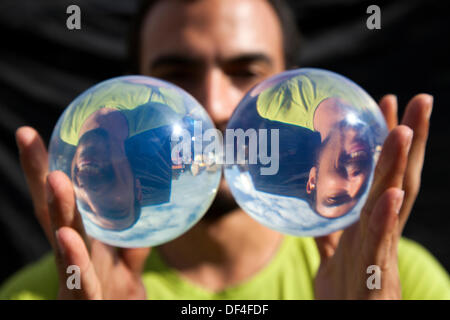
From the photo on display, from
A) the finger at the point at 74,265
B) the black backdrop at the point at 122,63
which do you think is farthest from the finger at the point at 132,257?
the black backdrop at the point at 122,63

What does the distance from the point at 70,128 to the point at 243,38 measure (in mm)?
698

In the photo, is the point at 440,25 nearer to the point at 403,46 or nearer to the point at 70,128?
the point at 403,46

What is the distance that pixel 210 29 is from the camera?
1259 mm

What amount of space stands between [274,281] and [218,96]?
731mm

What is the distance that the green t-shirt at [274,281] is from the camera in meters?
1.27

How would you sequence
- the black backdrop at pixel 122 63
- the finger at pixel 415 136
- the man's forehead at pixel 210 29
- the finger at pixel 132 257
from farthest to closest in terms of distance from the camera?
the black backdrop at pixel 122 63, the man's forehead at pixel 210 29, the finger at pixel 132 257, the finger at pixel 415 136

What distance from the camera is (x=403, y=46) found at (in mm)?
2090

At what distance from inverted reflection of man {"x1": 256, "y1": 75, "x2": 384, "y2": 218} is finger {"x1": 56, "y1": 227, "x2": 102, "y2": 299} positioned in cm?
54

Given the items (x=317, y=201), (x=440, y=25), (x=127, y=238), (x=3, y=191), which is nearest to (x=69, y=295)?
(x=127, y=238)

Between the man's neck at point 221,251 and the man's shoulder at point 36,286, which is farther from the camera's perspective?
the man's neck at point 221,251

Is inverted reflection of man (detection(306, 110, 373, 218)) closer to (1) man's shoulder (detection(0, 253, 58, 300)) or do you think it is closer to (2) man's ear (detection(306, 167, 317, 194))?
(2) man's ear (detection(306, 167, 317, 194))

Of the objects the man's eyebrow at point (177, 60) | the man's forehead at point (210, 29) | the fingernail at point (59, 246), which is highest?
the man's forehead at point (210, 29)

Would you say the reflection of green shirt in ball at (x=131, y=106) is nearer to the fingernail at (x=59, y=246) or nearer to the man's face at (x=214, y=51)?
the fingernail at (x=59, y=246)

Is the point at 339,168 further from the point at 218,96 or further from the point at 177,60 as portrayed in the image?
the point at 177,60
